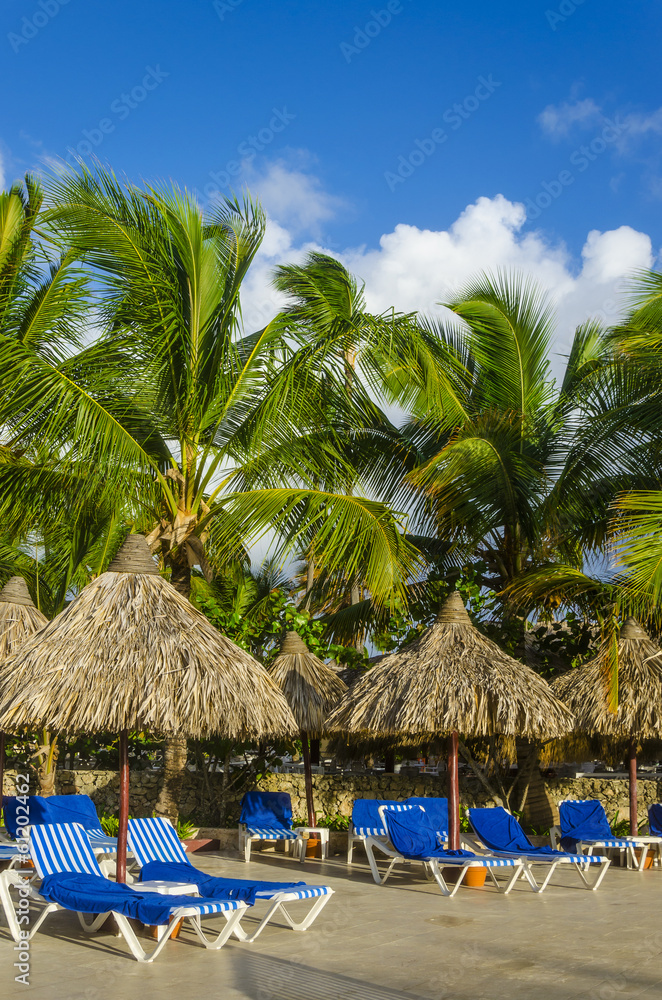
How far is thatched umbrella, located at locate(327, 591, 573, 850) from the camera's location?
342 inches

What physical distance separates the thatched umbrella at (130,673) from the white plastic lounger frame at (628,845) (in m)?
4.03

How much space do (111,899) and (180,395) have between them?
6.20 m

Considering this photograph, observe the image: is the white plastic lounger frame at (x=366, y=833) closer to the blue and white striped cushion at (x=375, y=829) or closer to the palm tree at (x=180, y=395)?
the blue and white striped cushion at (x=375, y=829)

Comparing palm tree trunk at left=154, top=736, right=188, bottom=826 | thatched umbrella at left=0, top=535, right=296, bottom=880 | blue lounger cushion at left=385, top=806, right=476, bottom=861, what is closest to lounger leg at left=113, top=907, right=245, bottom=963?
thatched umbrella at left=0, top=535, right=296, bottom=880

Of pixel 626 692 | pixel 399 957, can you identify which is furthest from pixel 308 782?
pixel 399 957

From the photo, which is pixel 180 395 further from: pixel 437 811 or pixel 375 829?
pixel 437 811

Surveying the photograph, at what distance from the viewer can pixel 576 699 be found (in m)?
10.4

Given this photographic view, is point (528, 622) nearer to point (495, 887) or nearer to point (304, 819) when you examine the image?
point (304, 819)

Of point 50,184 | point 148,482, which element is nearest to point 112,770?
point 148,482

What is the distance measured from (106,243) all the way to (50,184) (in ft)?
2.92

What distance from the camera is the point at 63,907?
5.64 meters

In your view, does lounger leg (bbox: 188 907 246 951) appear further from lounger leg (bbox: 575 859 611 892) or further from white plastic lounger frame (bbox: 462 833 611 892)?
lounger leg (bbox: 575 859 611 892)

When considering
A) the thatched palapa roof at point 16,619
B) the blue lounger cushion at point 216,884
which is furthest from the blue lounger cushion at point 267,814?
the blue lounger cushion at point 216,884

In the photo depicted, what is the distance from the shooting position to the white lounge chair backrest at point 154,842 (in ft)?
23.3
